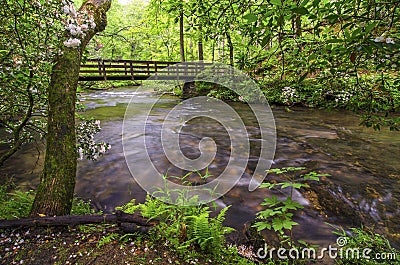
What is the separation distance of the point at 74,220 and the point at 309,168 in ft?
16.5

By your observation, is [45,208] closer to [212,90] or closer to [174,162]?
[174,162]

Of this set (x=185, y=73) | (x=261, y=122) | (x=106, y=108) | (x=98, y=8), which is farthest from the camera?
(x=185, y=73)

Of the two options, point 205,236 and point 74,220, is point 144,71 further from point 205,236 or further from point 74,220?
point 205,236

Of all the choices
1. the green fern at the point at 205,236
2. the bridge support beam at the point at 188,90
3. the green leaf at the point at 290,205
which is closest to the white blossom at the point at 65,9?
the green fern at the point at 205,236

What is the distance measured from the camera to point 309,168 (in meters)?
5.62

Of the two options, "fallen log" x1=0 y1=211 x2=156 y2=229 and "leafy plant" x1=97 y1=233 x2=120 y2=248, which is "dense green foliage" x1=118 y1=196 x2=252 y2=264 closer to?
"fallen log" x1=0 y1=211 x2=156 y2=229

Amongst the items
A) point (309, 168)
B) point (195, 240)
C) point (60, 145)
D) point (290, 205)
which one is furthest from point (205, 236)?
point (309, 168)

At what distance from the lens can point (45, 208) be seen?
8.41 ft

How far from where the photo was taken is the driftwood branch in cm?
239

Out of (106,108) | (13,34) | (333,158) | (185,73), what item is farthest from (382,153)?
(185,73)

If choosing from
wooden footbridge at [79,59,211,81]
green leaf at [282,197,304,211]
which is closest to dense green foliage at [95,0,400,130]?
green leaf at [282,197,304,211]

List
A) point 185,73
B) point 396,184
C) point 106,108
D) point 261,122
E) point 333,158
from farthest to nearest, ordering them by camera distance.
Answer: point 185,73
point 106,108
point 261,122
point 333,158
point 396,184

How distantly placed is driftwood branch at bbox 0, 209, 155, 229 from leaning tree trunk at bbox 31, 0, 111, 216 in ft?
0.50

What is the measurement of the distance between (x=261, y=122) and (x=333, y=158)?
16.6ft
